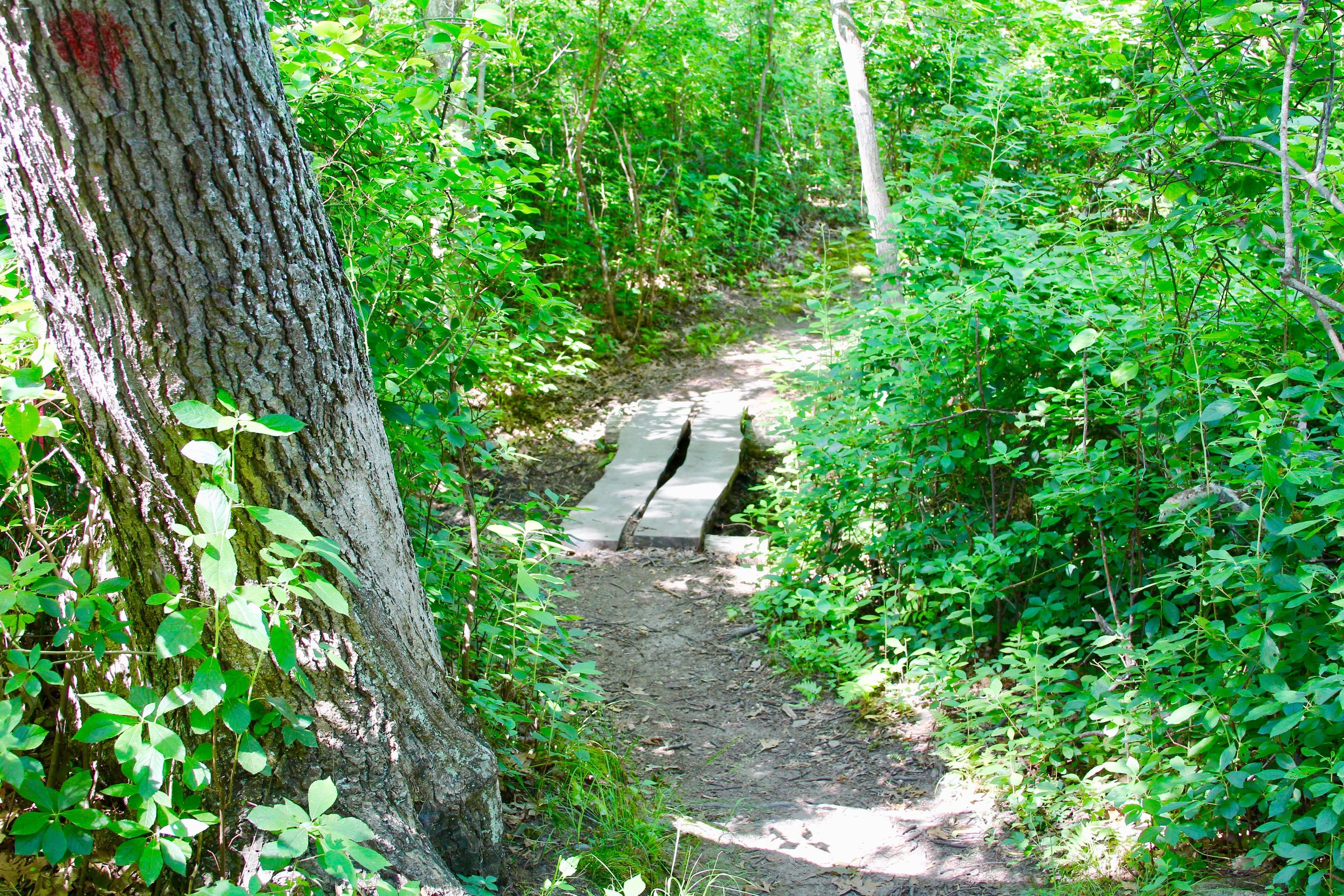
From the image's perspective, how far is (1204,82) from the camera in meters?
2.88

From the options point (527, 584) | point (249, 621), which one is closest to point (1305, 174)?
point (527, 584)

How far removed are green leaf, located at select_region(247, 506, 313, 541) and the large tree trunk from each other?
1.03 ft

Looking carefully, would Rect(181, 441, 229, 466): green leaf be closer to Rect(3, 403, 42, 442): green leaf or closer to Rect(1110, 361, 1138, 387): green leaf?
Rect(3, 403, 42, 442): green leaf

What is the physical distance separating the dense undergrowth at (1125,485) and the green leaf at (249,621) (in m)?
2.36

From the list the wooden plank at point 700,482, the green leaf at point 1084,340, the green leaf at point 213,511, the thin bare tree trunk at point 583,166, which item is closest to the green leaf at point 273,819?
the green leaf at point 213,511

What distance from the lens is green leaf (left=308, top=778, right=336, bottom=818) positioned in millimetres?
1711

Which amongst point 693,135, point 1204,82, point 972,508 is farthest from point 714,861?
point 693,135

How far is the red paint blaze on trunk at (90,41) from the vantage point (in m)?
1.63

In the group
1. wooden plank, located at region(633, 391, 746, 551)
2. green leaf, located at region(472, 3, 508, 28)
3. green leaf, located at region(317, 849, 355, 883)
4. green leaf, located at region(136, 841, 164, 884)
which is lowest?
wooden plank, located at region(633, 391, 746, 551)

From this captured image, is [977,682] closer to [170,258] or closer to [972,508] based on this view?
[972,508]

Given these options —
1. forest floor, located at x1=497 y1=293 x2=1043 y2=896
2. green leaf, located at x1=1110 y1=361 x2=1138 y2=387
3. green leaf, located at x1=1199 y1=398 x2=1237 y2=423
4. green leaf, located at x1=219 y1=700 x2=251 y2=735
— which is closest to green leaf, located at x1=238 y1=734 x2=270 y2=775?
green leaf, located at x1=219 y1=700 x2=251 y2=735

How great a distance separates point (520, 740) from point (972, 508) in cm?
241

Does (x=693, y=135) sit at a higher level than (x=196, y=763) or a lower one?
higher

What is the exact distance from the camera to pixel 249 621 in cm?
164
